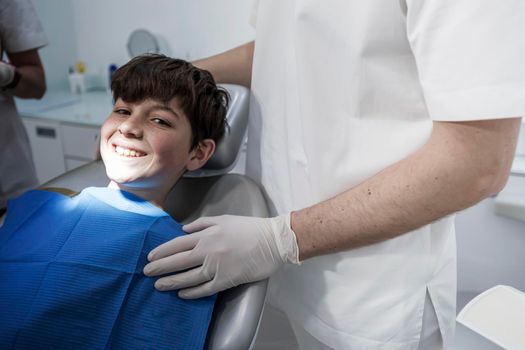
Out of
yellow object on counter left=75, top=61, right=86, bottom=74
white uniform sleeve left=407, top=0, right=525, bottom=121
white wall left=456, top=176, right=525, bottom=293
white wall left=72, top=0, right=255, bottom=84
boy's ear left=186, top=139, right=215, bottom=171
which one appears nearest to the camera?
white uniform sleeve left=407, top=0, right=525, bottom=121

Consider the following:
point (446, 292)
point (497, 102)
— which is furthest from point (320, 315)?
point (497, 102)

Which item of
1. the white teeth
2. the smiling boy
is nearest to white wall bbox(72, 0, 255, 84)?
the smiling boy

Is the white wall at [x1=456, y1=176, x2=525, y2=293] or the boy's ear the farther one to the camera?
the white wall at [x1=456, y1=176, x2=525, y2=293]

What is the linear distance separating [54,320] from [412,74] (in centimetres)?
77

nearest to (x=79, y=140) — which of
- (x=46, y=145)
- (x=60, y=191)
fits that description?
(x=46, y=145)

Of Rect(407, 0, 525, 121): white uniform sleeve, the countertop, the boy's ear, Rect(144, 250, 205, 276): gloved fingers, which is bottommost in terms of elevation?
the countertop

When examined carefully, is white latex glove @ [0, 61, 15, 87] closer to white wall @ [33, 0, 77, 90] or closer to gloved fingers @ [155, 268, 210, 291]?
gloved fingers @ [155, 268, 210, 291]

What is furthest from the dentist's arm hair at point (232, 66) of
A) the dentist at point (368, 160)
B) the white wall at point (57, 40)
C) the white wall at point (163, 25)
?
the white wall at point (57, 40)

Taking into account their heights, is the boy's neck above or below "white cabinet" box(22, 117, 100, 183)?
above

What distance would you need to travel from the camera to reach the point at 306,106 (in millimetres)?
859

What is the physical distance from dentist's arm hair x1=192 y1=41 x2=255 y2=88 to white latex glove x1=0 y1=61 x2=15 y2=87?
707 millimetres

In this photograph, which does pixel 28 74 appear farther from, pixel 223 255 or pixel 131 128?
pixel 223 255

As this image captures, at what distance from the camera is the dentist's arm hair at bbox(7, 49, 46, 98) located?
1580 mm

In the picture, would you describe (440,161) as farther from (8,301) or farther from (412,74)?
(8,301)
